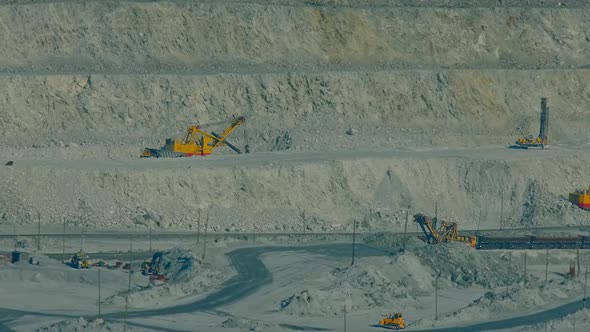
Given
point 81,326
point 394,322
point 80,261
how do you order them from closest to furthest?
point 81,326
point 394,322
point 80,261

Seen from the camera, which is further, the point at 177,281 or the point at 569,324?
the point at 177,281

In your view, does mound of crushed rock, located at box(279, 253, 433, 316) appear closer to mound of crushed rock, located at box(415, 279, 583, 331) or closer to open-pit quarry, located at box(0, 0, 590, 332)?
open-pit quarry, located at box(0, 0, 590, 332)

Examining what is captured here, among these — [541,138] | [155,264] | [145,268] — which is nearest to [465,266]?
[155,264]

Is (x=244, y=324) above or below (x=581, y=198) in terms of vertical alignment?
below

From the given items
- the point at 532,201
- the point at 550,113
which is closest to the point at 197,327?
the point at 532,201

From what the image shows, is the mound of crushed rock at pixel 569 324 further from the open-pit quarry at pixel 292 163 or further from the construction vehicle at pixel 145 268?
the construction vehicle at pixel 145 268

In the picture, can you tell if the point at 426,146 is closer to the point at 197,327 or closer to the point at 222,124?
the point at 222,124

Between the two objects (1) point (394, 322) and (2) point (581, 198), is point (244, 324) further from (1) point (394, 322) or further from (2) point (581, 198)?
(2) point (581, 198)
